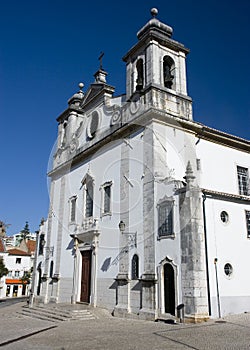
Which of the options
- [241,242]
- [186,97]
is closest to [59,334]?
[241,242]

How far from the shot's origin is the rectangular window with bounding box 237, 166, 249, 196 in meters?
16.6

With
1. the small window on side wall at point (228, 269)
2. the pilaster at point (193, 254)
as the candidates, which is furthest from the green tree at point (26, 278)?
the pilaster at point (193, 254)

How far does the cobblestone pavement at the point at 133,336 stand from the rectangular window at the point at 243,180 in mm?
7199

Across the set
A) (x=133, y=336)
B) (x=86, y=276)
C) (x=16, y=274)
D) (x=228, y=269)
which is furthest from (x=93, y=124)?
(x=16, y=274)

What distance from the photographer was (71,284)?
658 inches

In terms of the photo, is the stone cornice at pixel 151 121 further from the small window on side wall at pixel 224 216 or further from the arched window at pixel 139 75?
the small window on side wall at pixel 224 216

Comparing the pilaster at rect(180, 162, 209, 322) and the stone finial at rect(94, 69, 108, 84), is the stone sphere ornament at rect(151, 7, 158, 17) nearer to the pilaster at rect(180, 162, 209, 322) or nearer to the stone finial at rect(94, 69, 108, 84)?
the stone finial at rect(94, 69, 108, 84)

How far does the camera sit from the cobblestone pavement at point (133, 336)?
7.31 m

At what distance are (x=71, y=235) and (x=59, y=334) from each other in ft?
27.3

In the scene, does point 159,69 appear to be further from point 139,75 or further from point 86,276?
point 86,276

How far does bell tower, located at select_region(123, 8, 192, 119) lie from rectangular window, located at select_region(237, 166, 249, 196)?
435 centimetres

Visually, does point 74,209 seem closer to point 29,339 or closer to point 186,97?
point 186,97

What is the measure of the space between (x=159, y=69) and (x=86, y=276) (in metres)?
10.5

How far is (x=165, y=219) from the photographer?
11.9 meters
